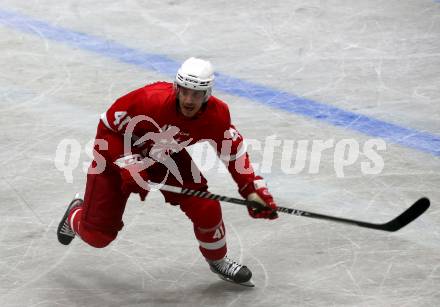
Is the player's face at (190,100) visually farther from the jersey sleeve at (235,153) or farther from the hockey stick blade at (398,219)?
the hockey stick blade at (398,219)

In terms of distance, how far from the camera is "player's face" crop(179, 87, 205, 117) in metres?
4.44

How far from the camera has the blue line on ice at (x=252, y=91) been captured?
677 cm

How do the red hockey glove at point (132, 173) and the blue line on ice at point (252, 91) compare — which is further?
the blue line on ice at point (252, 91)

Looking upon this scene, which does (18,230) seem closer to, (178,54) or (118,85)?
(118,85)

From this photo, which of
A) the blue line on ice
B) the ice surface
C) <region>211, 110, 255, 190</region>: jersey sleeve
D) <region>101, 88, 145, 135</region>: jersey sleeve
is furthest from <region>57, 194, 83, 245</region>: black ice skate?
the blue line on ice

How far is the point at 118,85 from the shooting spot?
7.59 meters

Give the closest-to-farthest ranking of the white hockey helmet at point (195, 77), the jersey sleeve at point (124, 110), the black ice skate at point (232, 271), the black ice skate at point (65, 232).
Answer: the white hockey helmet at point (195, 77)
the jersey sleeve at point (124, 110)
the black ice skate at point (232, 271)
the black ice skate at point (65, 232)

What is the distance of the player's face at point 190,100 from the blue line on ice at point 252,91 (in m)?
2.48

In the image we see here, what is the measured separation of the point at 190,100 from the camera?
14.6 feet

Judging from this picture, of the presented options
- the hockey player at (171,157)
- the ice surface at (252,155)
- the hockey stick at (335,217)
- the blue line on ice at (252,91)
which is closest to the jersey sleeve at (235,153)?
the hockey player at (171,157)

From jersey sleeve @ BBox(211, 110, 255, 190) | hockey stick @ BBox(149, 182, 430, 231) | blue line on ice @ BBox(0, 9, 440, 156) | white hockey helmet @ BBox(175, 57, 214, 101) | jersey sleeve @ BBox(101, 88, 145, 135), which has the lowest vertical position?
blue line on ice @ BBox(0, 9, 440, 156)

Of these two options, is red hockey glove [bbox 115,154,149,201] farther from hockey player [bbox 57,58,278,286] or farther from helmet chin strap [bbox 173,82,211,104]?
helmet chin strap [bbox 173,82,211,104]

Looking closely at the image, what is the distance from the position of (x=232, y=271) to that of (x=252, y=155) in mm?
1723

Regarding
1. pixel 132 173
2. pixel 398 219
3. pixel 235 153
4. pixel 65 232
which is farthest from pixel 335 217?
pixel 65 232
